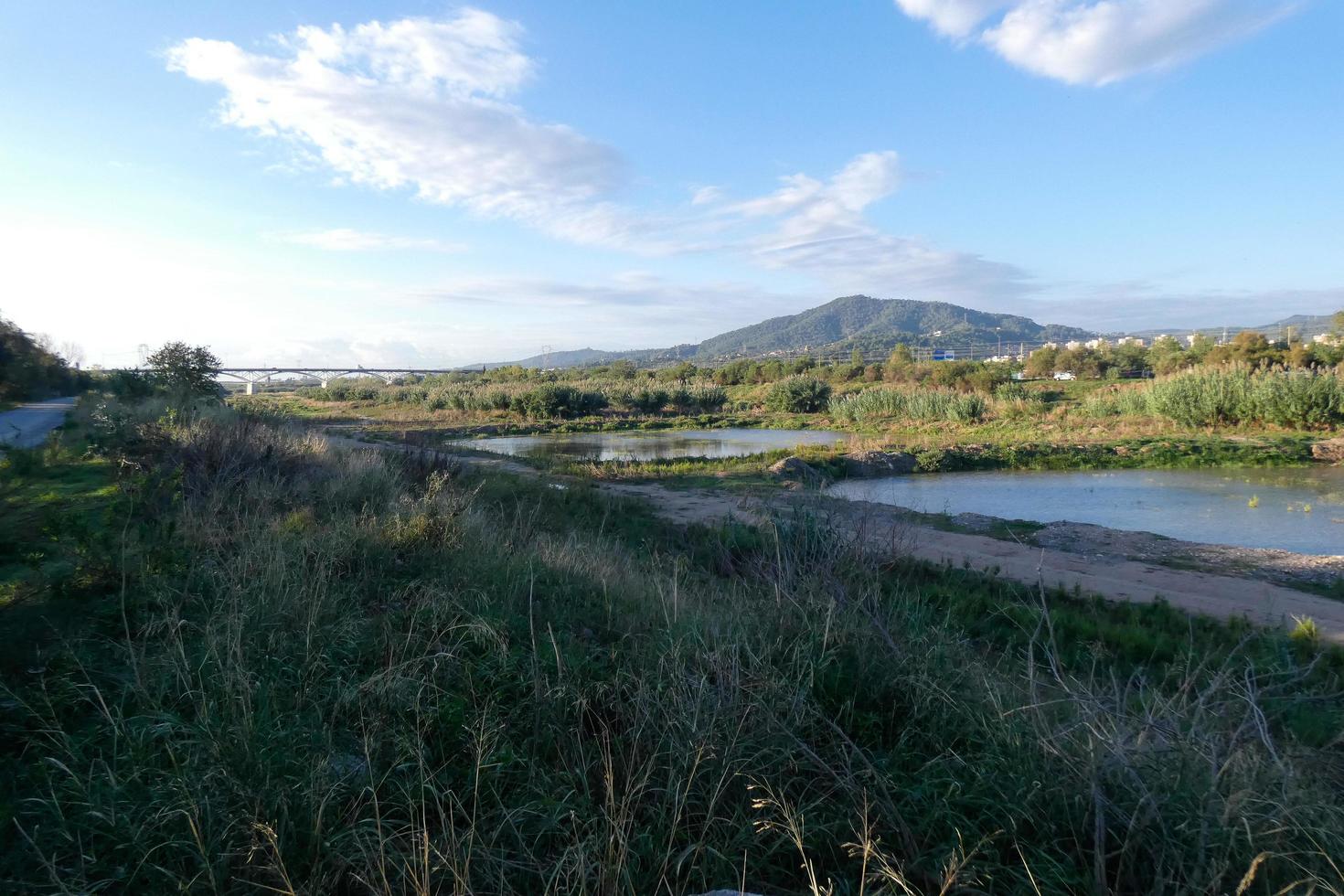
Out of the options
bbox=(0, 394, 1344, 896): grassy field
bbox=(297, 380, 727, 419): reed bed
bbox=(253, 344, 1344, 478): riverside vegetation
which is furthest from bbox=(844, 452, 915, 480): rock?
bbox=(297, 380, 727, 419): reed bed

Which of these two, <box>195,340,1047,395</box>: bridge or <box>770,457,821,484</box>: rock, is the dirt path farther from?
<box>195,340,1047,395</box>: bridge

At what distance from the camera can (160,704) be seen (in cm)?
341

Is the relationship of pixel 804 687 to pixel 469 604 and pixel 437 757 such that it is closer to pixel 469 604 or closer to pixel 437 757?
pixel 437 757

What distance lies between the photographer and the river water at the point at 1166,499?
1454cm

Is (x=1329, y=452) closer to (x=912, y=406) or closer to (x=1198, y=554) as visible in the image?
(x=1198, y=554)

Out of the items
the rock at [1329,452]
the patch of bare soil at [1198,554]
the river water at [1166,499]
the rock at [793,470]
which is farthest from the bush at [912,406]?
the patch of bare soil at [1198,554]

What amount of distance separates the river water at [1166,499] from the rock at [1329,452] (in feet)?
3.63

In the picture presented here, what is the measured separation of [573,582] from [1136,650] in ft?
16.9

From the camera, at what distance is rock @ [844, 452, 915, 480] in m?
24.2

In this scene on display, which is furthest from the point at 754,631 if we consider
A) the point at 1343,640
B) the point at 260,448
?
the point at 260,448

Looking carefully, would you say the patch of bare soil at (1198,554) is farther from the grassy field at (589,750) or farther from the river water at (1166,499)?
the grassy field at (589,750)

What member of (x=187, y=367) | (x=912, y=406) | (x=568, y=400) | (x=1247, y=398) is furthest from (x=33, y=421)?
(x=1247, y=398)

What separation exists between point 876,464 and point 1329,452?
14126mm

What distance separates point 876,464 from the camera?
24.8 metres
